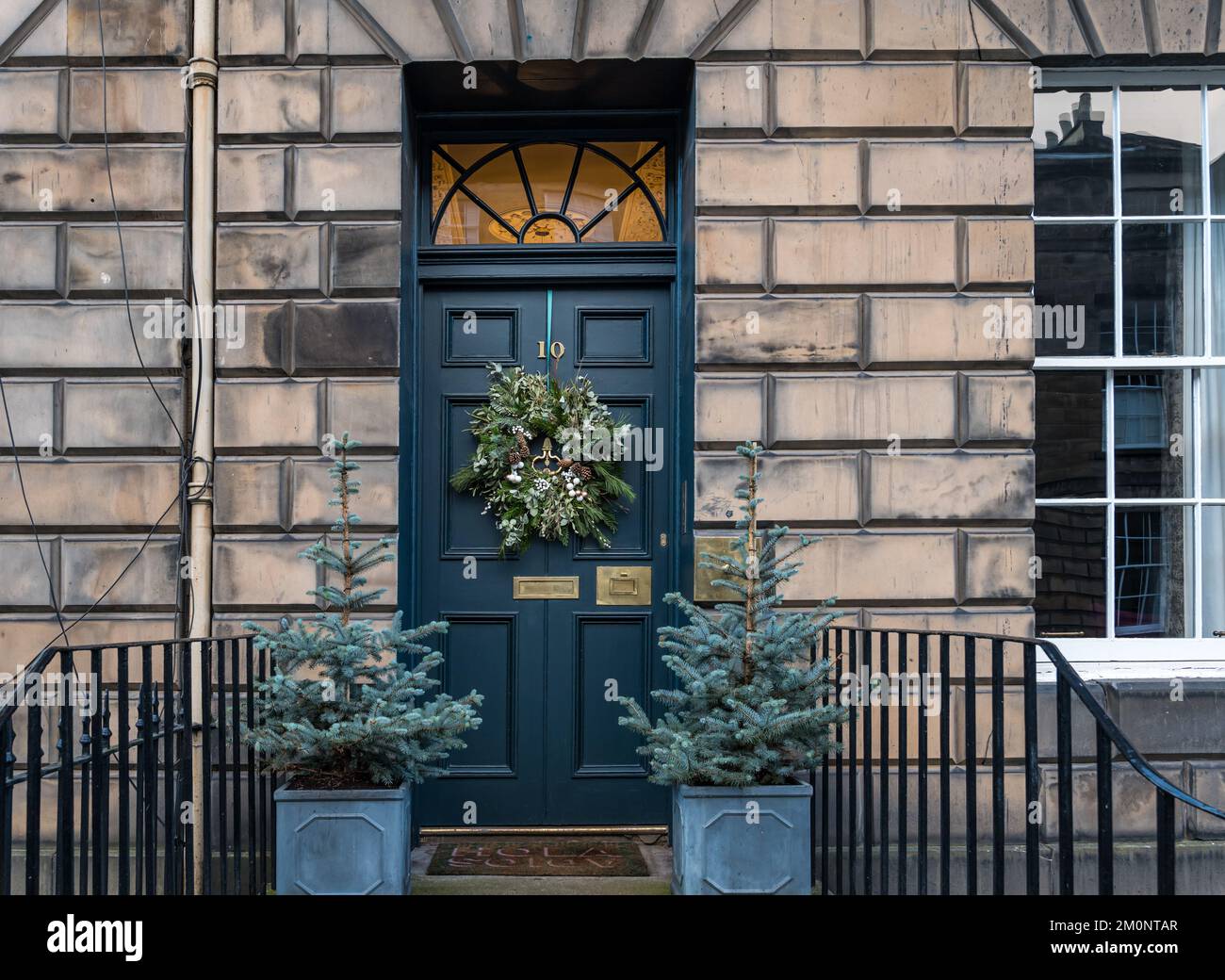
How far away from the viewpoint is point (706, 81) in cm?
517

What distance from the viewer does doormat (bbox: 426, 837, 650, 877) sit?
4.88 meters

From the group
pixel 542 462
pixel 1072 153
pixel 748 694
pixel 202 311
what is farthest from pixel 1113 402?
pixel 202 311

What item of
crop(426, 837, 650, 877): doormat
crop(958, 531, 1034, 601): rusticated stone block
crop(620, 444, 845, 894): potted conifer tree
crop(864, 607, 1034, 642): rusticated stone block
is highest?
crop(958, 531, 1034, 601): rusticated stone block

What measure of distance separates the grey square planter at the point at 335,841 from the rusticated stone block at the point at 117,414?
2193mm

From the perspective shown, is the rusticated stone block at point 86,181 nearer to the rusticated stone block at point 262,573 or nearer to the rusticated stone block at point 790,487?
the rusticated stone block at point 262,573

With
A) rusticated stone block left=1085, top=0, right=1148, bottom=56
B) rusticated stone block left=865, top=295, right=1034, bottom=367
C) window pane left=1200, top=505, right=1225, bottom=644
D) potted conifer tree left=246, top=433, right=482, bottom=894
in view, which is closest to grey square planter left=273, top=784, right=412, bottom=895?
potted conifer tree left=246, top=433, right=482, bottom=894

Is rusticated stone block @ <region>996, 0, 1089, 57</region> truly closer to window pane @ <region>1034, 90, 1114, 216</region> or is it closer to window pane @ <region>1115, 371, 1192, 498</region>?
window pane @ <region>1034, 90, 1114, 216</region>

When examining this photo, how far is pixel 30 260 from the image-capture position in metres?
5.16

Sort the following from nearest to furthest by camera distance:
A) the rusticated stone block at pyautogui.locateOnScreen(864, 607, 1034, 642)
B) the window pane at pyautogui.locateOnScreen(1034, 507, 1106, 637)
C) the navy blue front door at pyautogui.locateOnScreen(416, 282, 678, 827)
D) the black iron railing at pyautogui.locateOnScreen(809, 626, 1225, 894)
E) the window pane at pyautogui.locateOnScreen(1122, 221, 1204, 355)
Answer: the black iron railing at pyautogui.locateOnScreen(809, 626, 1225, 894)
the rusticated stone block at pyautogui.locateOnScreen(864, 607, 1034, 642)
the window pane at pyautogui.locateOnScreen(1034, 507, 1106, 637)
the window pane at pyautogui.locateOnScreen(1122, 221, 1204, 355)
the navy blue front door at pyautogui.locateOnScreen(416, 282, 678, 827)

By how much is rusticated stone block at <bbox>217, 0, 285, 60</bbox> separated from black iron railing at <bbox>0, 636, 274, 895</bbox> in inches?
122

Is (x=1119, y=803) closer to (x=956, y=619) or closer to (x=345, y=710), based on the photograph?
(x=956, y=619)
